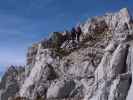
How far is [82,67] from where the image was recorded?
110 m

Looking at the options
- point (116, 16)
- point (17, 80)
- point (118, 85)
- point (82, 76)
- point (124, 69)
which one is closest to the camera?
point (118, 85)

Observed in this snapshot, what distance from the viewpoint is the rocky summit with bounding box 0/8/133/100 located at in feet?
309

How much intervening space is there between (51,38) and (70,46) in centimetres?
849

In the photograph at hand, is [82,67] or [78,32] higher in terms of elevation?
[78,32]

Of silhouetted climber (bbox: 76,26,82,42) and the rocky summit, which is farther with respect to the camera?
silhouetted climber (bbox: 76,26,82,42)

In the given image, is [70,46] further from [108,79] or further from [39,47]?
[108,79]

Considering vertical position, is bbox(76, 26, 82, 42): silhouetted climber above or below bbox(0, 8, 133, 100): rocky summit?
above

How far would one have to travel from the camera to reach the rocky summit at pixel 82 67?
94.3 metres

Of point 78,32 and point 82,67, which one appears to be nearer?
point 82,67

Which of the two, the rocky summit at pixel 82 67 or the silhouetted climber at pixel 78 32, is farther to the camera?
the silhouetted climber at pixel 78 32

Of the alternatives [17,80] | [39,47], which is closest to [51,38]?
[39,47]

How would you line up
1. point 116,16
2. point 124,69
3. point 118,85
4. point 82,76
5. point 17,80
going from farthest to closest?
point 17,80
point 116,16
point 82,76
point 124,69
point 118,85

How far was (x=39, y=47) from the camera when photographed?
129500 mm

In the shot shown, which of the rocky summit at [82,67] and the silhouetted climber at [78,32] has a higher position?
the silhouetted climber at [78,32]
